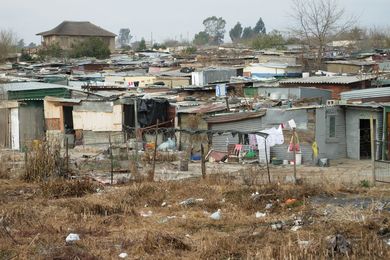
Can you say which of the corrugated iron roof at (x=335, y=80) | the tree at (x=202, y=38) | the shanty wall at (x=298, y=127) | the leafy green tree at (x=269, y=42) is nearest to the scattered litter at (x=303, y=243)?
the shanty wall at (x=298, y=127)

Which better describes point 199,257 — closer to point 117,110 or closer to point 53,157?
point 53,157

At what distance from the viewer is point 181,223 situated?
27.3 feet

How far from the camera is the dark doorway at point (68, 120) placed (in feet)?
77.2

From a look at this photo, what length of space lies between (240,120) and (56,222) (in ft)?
39.5

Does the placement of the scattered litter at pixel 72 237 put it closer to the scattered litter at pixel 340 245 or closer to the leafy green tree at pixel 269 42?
the scattered litter at pixel 340 245

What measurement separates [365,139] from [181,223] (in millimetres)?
13102

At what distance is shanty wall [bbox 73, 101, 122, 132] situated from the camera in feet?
72.9

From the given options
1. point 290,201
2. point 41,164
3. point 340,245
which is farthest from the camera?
point 41,164

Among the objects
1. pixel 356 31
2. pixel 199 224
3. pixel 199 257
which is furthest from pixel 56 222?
pixel 356 31

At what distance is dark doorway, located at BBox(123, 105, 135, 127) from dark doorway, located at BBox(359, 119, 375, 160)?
26.1 feet

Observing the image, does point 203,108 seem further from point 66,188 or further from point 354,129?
point 66,188

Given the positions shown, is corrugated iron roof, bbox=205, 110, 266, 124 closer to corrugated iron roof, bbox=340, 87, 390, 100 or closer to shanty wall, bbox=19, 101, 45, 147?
corrugated iron roof, bbox=340, 87, 390, 100

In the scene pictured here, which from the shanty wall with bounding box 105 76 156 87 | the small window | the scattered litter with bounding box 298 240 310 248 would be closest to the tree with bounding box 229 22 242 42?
the shanty wall with bounding box 105 76 156 87

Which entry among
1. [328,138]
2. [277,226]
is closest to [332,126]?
[328,138]
